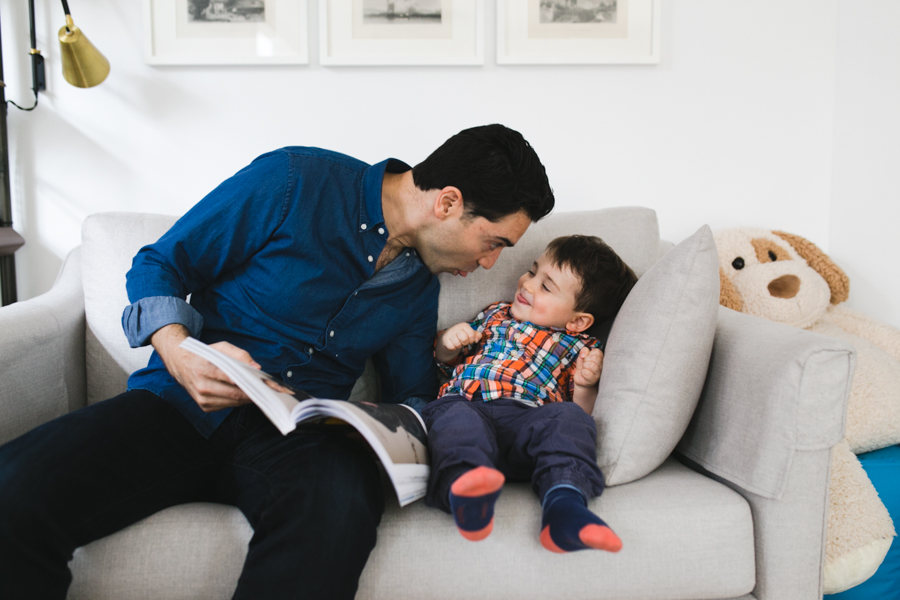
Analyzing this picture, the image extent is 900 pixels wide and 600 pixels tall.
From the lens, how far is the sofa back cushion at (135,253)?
1424 mm

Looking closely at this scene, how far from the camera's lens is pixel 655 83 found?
1872 mm

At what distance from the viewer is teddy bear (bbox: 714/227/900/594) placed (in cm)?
130

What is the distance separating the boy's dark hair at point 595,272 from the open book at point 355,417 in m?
0.60

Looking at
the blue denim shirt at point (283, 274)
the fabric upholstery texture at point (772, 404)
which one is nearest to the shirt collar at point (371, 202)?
the blue denim shirt at point (283, 274)

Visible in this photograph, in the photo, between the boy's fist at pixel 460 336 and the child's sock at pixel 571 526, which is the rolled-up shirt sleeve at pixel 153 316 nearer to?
the boy's fist at pixel 460 336

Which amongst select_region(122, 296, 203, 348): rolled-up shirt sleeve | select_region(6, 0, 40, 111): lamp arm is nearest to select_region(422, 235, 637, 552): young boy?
select_region(122, 296, 203, 348): rolled-up shirt sleeve

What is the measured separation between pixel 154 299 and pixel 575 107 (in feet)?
4.67

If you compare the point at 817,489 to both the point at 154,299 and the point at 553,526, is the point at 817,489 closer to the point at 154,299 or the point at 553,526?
the point at 553,526

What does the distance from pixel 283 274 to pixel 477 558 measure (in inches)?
26.0

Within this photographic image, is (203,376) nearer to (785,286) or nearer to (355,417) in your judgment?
(355,417)

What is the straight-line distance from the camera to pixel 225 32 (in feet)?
5.77

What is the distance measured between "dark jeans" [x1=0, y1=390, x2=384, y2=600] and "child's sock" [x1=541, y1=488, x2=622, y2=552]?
278 millimetres

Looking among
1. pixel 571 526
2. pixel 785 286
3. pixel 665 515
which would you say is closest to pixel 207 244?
pixel 571 526

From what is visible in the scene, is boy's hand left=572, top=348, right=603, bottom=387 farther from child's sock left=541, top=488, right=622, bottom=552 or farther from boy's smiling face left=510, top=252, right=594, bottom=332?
child's sock left=541, top=488, right=622, bottom=552
